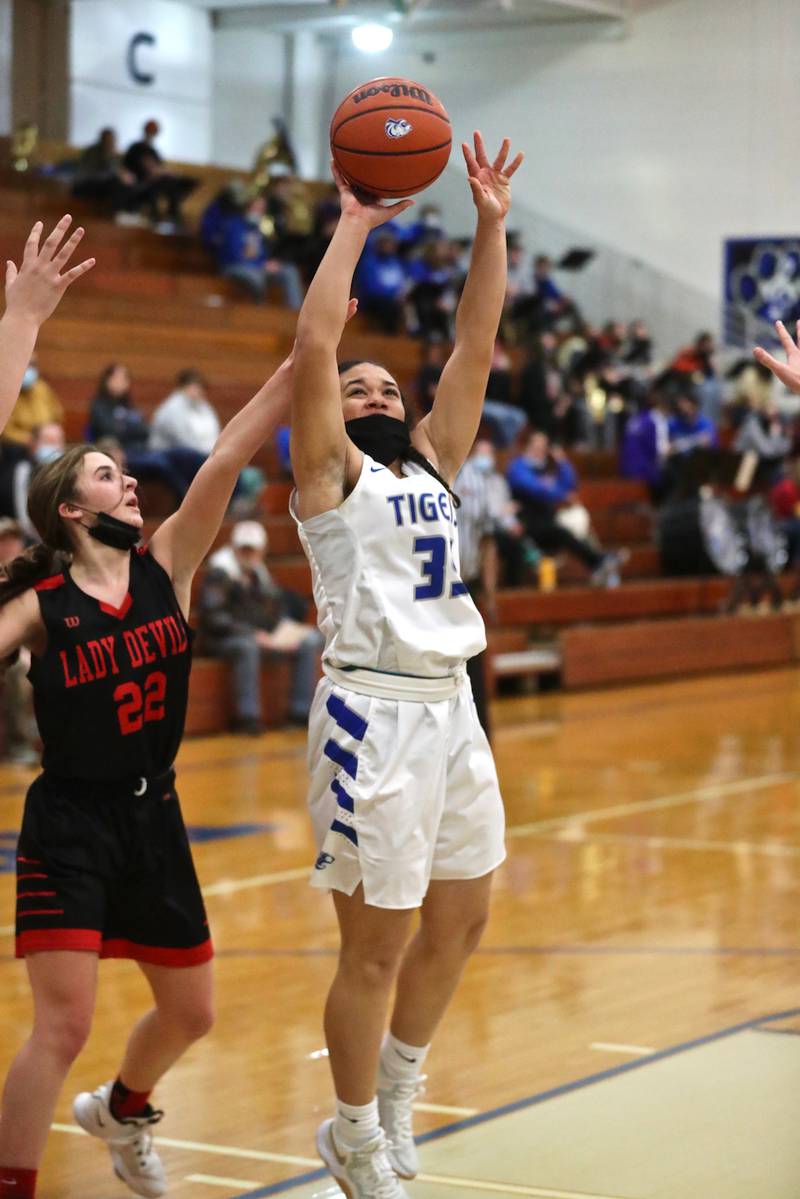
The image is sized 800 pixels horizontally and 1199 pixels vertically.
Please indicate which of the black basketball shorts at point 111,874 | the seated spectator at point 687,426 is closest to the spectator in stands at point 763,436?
the seated spectator at point 687,426

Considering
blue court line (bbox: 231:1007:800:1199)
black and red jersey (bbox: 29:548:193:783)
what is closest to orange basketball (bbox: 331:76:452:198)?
Result: black and red jersey (bbox: 29:548:193:783)

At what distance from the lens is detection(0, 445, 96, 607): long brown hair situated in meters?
3.74

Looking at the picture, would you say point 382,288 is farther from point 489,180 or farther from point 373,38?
point 489,180

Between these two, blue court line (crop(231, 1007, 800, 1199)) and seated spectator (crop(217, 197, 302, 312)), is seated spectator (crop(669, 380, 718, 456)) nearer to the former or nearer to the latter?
seated spectator (crop(217, 197, 302, 312))

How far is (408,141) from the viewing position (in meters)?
3.79

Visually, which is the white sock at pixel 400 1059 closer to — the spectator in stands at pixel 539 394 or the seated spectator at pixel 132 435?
the seated spectator at pixel 132 435

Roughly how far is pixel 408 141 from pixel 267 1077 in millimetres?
2448

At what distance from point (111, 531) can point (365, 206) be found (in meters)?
0.84

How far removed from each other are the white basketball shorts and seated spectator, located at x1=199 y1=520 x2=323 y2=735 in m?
8.01

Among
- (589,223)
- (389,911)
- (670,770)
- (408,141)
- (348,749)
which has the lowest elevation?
(670,770)

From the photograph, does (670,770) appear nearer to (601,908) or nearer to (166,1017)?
(601,908)

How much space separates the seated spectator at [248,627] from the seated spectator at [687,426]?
25.7 ft

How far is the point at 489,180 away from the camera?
4.00m

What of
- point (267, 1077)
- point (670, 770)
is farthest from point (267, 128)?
point (267, 1077)
